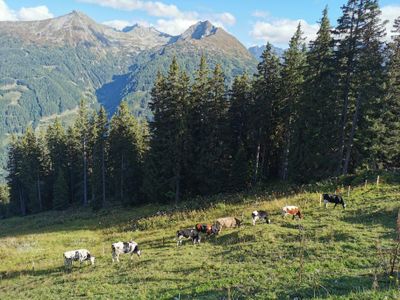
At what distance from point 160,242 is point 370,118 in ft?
93.5

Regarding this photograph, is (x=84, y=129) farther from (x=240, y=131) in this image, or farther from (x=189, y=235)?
(x=189, y=235)

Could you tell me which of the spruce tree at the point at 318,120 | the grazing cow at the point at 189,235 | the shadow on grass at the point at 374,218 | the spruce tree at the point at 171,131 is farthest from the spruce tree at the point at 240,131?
the shadow on grass at the point at 374,218

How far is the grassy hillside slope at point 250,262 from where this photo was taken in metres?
13.2

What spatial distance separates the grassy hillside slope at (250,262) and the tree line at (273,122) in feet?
41.1

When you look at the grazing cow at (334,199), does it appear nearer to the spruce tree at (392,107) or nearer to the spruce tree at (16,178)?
the spruce tree at (392,107)

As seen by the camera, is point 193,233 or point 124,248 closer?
point 124,248

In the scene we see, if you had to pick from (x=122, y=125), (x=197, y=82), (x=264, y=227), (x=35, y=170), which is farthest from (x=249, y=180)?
(x=35, y=170)

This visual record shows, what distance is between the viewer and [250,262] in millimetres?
17391

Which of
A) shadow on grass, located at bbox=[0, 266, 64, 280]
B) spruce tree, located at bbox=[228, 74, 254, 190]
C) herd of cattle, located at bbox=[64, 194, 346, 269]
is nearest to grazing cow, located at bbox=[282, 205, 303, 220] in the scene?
herd of cattle, located at bbox=[64, 194, 346, 269]

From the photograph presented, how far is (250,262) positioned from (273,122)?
36801 mm

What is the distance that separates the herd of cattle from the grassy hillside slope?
558 millimetres

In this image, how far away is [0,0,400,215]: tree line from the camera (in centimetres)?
3831

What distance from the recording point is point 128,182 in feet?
202

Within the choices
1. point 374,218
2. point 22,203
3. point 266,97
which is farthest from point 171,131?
point 22,203
